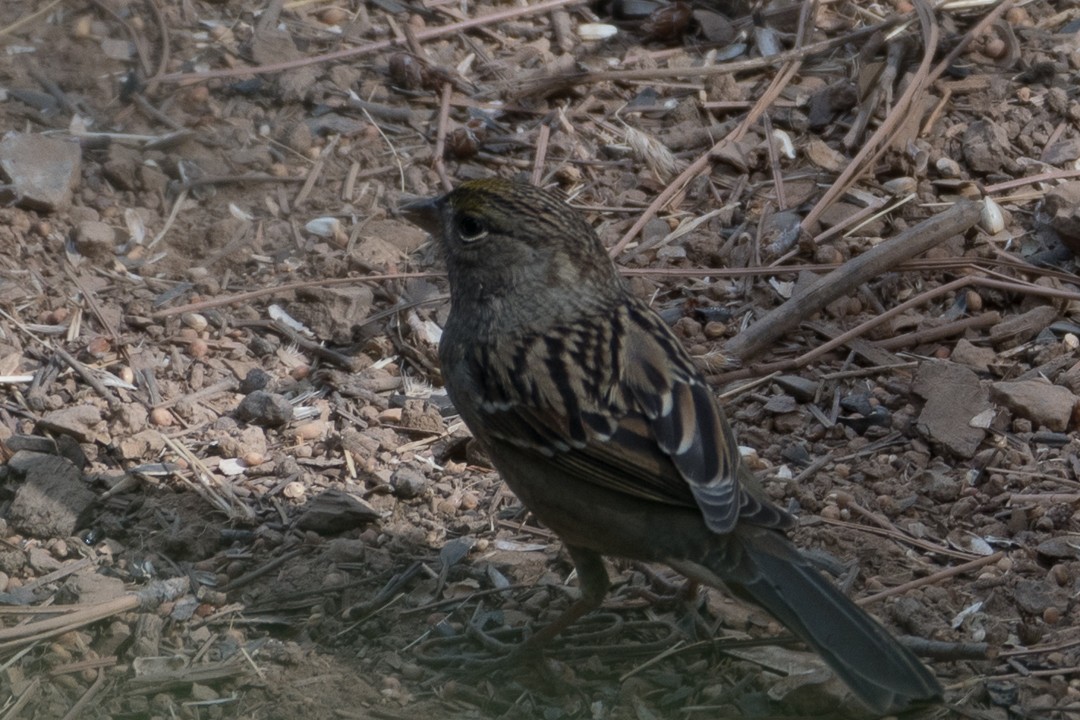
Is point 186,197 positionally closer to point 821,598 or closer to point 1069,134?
point 821,598

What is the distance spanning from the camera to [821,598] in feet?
13.1

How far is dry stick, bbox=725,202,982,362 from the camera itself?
5.85 m

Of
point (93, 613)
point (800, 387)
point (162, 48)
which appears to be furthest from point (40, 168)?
point (800, 387)

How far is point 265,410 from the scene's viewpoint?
5.54 metres

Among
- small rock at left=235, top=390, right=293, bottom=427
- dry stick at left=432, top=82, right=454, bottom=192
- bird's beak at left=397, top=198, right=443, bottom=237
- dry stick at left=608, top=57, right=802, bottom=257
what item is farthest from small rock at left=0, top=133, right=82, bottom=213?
dry stick at left=608, top=57, right=802, bottom=257

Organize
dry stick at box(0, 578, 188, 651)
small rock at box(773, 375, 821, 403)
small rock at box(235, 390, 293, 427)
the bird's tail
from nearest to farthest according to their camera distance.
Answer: the bird's tail → dry stick at box(0, 578, 188, 651) → small rock at box(235, 390, 293, 427) → small rock at box(773, 375, 821, 403)

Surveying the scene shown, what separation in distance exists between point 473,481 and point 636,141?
227cm

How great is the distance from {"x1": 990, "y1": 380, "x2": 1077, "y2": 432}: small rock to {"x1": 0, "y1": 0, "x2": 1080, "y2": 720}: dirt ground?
0.02 meters

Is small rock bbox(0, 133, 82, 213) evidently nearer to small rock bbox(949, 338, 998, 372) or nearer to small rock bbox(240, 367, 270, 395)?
small rock bbox(240, 367, 270, 395)

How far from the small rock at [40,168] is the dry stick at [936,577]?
411 centimetres

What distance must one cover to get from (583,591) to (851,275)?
2116 millimetres

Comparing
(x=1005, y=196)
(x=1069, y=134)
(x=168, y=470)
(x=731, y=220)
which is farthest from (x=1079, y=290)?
(x=168, y=470)

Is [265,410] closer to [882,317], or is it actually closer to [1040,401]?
[882,317]

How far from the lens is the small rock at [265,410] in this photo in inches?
218
